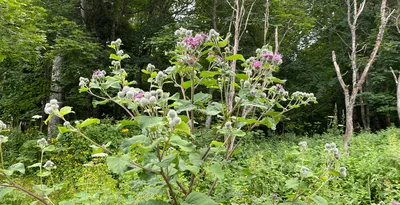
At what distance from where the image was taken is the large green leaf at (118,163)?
3.84 feet

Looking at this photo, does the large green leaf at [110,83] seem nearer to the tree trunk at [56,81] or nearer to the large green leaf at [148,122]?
the large green leaf at [148,122]

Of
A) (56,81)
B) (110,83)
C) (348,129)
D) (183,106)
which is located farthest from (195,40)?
(56,81)

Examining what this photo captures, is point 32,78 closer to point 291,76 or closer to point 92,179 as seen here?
point 92,179

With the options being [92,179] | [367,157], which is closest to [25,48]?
[92,179]

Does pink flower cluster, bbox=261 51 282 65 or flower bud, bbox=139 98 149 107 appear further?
pink flower cluster, bbox=261 51 282 65

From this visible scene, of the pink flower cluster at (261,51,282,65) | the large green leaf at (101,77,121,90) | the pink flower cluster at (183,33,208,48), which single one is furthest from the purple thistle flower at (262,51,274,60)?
the large green leaf at (101,77,121,90)

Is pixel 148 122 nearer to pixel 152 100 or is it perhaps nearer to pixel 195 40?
pixel 152 100

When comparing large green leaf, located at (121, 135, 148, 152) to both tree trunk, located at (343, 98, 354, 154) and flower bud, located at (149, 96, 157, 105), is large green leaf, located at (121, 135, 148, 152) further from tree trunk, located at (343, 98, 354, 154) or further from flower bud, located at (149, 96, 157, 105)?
tree trunk, located at (343, 98, 354, 154)

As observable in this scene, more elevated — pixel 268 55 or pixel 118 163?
pixel 268 55

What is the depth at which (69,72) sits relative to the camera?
729 centimetres

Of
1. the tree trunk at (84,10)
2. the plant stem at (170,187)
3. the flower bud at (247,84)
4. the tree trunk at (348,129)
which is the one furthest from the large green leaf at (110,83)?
the tree trunk at (84,10)

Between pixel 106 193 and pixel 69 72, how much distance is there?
5354mm

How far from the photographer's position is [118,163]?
47.9 inches

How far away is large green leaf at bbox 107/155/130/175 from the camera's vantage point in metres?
1.17
